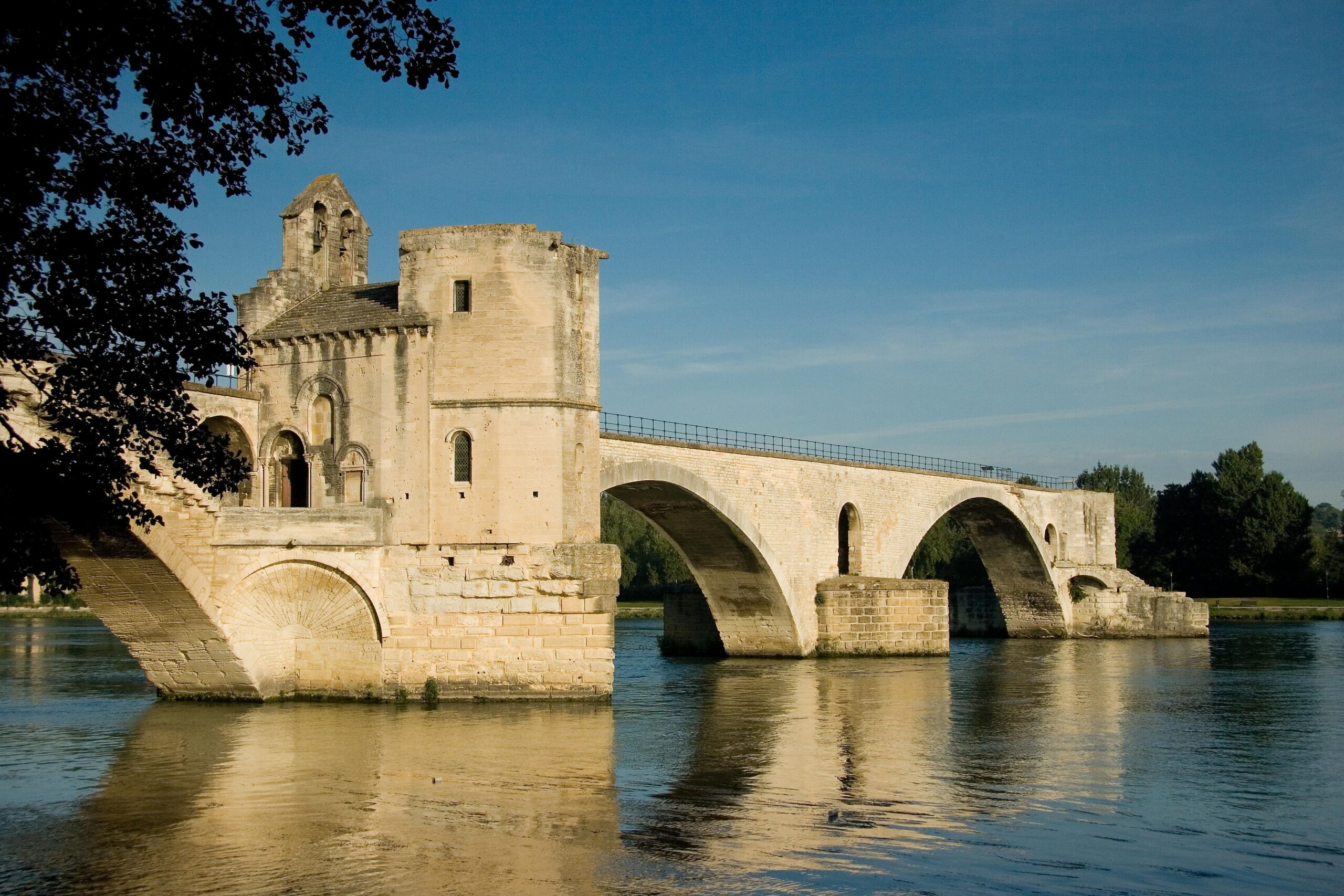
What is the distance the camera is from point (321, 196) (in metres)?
28.4

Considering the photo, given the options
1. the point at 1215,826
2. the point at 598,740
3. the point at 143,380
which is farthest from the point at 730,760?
the point at 143,380

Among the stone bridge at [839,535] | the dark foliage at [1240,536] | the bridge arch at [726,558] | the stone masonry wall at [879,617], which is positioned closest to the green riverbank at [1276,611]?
the dark foliage at [1240,536]

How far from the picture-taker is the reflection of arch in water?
994 inches

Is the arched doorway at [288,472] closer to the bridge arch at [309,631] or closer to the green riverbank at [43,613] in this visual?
the bridge arch at [309,631]

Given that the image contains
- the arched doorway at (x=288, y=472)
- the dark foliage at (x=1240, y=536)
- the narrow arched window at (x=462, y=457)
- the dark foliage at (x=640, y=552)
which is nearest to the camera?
the narrow arched window at (x=462, y=457)

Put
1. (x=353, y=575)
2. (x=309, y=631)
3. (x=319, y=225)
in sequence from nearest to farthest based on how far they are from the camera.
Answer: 1. (x=353, y=575)
2. (x=309, y=631)
3. (x=319, y=225)

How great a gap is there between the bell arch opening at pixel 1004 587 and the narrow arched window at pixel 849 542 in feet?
28.4

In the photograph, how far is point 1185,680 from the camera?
107 ft

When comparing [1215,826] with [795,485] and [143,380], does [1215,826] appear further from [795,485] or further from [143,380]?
[795,485]

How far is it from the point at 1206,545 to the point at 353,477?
62.9m

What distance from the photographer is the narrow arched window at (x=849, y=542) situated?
41.9m

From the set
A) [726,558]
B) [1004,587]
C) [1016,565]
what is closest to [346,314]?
[726,558]

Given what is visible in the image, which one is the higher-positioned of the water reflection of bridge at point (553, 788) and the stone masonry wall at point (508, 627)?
the stone masonry wall at point (508, 627)

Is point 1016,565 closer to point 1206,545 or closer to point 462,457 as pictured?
point 1206,545
